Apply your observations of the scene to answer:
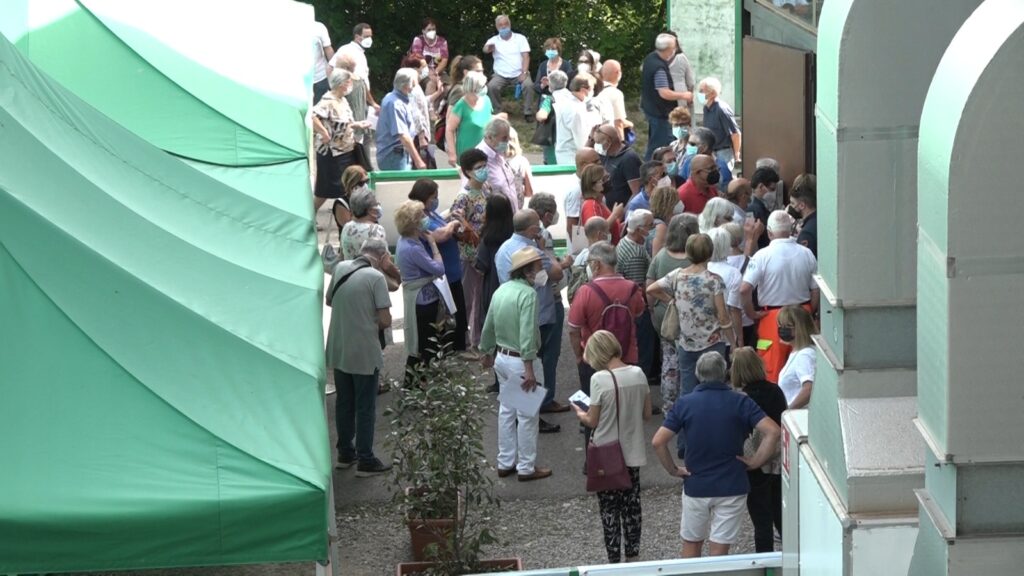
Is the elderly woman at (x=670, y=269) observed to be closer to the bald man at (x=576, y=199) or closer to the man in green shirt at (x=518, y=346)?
the man in green shirt at (x=518, y=346)

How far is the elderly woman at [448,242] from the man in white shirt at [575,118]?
4657 mm

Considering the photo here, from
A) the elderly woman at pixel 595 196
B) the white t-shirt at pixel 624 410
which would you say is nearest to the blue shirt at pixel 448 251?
the elderly woman at pixel 595 196

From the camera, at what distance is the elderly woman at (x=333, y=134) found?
14406mm

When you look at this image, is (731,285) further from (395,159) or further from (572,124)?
(395,159)

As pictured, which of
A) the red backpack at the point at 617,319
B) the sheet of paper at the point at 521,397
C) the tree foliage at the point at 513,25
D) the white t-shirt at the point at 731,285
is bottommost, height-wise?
the sheet of paper at the point at 521,397

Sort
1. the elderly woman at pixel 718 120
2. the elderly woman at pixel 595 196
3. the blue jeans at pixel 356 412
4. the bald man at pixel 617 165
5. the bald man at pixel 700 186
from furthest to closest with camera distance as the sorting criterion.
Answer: the elderly woman at pixel 718 120 < the bald man at pixel 617 165 < the bald man at pixel 700 186 < the elderly woman at pixel 595 196 < the blue jeans at pixel 356 412

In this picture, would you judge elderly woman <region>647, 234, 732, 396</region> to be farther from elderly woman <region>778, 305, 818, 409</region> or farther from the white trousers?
the white trousers

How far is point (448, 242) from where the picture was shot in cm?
1142

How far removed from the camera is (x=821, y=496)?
531 centimetres

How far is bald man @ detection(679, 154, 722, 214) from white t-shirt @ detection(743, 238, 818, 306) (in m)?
Result: 1.99

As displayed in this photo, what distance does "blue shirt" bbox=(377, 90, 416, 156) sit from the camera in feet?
51.9

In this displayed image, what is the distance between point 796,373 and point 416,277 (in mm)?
3230

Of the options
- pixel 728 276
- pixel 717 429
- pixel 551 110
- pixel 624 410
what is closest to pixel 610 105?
pixel 551 110

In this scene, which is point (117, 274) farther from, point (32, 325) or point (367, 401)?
point (367, 401)
